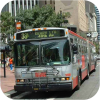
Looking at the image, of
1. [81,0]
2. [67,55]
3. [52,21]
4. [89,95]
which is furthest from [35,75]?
[81,0]

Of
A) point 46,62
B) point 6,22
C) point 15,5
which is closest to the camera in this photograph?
point 46,62

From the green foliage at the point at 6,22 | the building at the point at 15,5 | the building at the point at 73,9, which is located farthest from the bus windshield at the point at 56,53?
the building at the point at 73,9

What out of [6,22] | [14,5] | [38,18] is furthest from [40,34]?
[14,5]

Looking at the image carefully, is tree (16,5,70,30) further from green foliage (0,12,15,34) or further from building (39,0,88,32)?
building (39,0,88,32)

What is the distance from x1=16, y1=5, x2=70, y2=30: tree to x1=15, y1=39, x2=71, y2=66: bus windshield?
15.5m

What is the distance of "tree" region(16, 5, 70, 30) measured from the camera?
24.8 metres

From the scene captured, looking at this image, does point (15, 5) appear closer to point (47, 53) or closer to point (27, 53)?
point (27, 53)

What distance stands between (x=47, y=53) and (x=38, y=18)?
645 inches

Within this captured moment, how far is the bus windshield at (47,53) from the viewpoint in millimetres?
8820

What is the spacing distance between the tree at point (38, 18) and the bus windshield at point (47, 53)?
15545 millimetres

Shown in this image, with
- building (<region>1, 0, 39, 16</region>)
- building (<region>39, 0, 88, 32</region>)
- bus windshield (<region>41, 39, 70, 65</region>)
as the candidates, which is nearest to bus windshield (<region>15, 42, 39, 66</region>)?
bus windshield (<region>41, 39, 70, 65</region>)

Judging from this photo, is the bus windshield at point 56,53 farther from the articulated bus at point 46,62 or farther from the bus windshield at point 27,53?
the bus windshield at point 27,53

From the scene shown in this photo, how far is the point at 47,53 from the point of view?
29.2 ft

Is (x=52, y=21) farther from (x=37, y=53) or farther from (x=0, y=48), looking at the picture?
(x=37, y=53)
